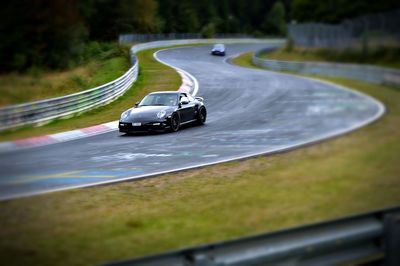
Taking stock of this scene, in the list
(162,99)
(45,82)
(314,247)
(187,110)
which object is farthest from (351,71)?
(187,110)

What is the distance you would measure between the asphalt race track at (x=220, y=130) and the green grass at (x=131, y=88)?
0.43 feet

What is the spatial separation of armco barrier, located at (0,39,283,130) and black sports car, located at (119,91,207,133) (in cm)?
75

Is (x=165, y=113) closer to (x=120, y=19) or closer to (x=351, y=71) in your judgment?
(x=351, y=71)

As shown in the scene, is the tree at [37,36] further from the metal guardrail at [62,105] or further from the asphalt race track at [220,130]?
the asphalt race track at [220,130]

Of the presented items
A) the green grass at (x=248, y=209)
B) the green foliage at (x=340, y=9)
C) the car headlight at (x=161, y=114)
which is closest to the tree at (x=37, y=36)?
the green grass at (x=248, y=209)

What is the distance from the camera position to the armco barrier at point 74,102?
93.7 inches

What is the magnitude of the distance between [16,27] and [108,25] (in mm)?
583

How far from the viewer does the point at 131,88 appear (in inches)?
163

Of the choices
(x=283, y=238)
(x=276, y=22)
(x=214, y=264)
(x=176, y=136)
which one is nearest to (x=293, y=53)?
(x=276, y=22)

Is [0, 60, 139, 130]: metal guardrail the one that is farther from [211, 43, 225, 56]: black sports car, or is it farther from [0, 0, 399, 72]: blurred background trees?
[211, 43, 225, 56]: black sports car

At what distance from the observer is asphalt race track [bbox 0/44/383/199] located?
2.97m

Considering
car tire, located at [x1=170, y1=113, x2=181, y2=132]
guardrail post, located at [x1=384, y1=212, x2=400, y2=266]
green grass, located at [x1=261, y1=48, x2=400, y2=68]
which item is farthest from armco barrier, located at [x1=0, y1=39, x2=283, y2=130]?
car tire, located at [x1=170, y1=113, x2=181, y2=132]

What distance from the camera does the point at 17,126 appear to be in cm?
236

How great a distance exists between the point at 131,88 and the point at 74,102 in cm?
98
